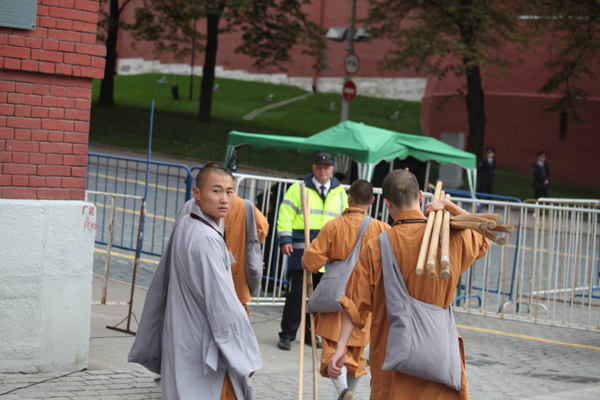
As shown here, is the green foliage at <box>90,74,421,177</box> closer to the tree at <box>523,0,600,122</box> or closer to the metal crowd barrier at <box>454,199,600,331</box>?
the tree at <box>523,0,600,122</box>

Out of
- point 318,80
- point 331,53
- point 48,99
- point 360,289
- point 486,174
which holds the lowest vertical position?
point 360,289

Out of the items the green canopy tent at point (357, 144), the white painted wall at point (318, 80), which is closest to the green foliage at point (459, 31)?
the green canopy tent at point (357, 144)

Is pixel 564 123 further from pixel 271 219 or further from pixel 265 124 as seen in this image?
pixel 271 219

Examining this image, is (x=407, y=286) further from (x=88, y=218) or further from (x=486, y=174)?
(x=486, y=174)

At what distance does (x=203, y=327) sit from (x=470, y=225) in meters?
1.54

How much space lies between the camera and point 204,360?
355 centimetres

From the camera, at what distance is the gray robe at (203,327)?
3.54 metres

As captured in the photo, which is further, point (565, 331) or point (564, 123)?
point (564, 123)

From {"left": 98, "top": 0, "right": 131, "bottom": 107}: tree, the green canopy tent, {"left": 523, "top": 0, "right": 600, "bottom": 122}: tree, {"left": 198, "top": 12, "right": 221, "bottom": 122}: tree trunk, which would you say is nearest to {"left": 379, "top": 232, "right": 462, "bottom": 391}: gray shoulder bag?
the green canopy tent

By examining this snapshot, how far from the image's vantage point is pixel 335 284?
515 centimetres

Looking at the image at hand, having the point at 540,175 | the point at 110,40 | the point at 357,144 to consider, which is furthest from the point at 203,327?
the point at 110,40

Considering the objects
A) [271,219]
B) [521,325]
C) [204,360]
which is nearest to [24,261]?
[204,360]

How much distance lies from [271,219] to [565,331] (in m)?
4.07

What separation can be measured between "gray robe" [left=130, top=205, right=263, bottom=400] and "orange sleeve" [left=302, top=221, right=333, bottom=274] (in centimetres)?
153
